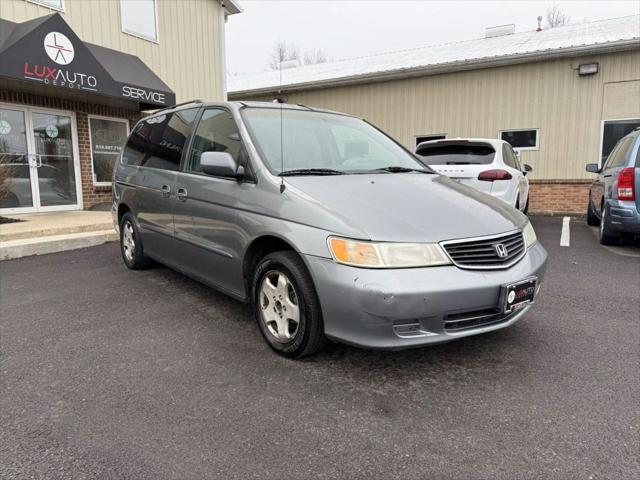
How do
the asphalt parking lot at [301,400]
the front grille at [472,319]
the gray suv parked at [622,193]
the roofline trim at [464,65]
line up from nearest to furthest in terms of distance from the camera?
the asphalt parking lot at [301,400] → the front grille at [472,319] → the gray suv parked at [622,193] → the roofline trim at [464,65]

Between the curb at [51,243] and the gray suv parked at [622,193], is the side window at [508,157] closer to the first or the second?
the gray suv parked at [622,193]

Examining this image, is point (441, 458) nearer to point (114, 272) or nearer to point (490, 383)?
point (490, 383)

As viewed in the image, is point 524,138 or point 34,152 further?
point 524,138

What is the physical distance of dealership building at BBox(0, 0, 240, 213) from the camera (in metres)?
7.58

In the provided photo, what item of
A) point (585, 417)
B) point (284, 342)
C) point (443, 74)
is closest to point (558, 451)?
point (585, 417)

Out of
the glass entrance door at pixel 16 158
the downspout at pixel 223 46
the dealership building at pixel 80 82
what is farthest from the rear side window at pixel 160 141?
the downspout at pixel 223 46

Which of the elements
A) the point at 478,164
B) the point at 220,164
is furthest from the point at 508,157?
the point at 220,164

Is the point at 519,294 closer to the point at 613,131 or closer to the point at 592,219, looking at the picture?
the point at 592,219

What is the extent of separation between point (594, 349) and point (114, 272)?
4730mm

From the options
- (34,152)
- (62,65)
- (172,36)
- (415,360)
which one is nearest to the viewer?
(415,360)

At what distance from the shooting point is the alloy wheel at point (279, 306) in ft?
9.48

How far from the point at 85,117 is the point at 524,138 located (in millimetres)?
10144

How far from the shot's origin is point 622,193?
6016 mm

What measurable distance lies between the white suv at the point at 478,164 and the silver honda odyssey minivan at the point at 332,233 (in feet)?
9.25
